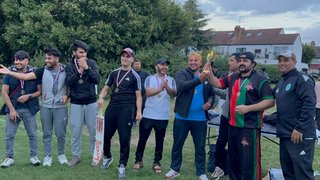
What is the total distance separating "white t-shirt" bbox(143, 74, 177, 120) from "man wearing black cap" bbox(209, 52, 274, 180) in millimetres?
1291

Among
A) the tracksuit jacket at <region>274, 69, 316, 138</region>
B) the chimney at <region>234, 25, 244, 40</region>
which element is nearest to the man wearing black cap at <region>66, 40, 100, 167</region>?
the tracksuit jacket at <region>274, 69, 316, 138</region>

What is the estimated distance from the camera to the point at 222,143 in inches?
227

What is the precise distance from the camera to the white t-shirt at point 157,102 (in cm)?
577

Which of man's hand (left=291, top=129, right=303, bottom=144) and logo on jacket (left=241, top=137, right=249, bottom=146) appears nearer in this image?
man's hand (left=291, top=129, right=303, bottom=144)

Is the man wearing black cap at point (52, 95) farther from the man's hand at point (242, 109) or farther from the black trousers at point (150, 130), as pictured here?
the man's hand at point (242, 109)

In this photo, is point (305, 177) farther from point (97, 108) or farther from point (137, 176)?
point (97, 108)

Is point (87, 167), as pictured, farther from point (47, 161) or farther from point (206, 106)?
point (206, 106)

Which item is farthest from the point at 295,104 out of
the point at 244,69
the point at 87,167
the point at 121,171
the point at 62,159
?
the point at 62,159

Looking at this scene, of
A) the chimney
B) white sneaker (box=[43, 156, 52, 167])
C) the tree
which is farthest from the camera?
the chimney

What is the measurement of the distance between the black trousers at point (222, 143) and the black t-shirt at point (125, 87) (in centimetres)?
146

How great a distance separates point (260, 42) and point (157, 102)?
57.5m

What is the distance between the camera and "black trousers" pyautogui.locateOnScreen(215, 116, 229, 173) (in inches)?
224

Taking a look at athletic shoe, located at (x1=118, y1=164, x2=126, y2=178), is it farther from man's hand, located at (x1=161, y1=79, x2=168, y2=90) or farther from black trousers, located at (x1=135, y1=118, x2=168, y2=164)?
man's hand, located at (x1=161, y1=79, x2=168, y2=90)

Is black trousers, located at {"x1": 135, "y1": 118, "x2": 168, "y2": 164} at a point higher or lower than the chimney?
lower
